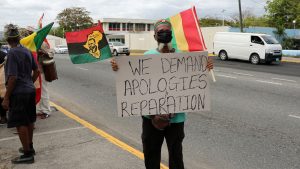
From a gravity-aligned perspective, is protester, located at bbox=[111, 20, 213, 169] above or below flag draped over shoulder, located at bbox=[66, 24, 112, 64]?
below

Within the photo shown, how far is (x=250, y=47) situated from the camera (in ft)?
76.4

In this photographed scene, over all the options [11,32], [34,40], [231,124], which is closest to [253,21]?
[231,124]

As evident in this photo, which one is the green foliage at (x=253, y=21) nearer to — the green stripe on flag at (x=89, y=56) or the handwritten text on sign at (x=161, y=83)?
the handwritten text on sign at (x=161, y=83)

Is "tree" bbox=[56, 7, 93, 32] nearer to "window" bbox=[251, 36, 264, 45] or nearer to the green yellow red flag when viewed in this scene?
"window" bbox=[251, 36, 264, 45]

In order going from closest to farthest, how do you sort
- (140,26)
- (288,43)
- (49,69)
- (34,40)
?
(34,40)
(49,69)
(288,43)
(140,26)

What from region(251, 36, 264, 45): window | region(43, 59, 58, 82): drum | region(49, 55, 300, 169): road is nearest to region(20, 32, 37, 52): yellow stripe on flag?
region(43, 59, 58, 82): drum

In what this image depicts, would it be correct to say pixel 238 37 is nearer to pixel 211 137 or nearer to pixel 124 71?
pixel 211 137

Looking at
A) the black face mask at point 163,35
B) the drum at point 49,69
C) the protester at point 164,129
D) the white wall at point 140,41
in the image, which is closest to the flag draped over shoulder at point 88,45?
the protester at point 164,129

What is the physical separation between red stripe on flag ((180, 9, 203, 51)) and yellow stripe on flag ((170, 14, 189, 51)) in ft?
0.10

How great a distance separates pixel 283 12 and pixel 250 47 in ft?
99.1

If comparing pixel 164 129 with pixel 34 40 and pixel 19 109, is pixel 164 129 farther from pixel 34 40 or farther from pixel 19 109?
pixel 34 40

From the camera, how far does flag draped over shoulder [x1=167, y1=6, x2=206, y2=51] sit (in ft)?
11.9

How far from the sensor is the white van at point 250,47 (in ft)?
74.0

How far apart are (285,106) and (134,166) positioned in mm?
5236
